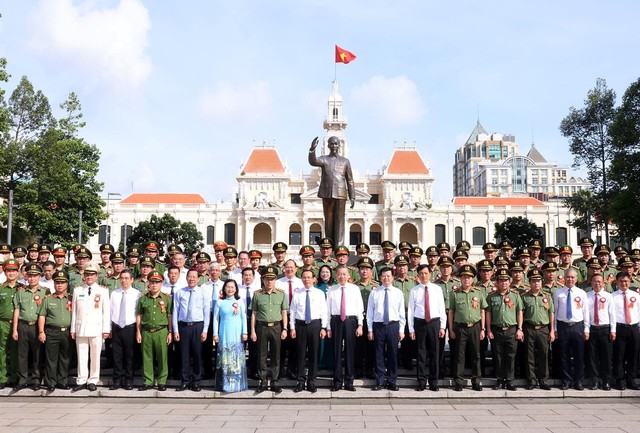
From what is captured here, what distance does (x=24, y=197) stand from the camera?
28.2 meters

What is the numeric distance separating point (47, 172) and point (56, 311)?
22.3 metres

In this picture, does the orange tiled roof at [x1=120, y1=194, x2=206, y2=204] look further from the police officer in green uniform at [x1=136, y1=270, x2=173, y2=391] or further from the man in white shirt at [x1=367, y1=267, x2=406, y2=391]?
the man in white shirt at [x1=367, y1=267, x2=406, y2=391]

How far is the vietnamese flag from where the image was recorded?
43.8 m

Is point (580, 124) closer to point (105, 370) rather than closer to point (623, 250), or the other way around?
point (623, 250)

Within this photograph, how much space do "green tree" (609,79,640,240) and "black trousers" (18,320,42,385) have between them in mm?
23681

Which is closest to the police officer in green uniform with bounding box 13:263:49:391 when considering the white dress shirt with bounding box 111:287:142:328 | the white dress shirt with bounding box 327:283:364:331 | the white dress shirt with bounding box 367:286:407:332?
the white dress shirt with bounding box 111:287:142:328

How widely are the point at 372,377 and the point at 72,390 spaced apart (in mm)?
4344

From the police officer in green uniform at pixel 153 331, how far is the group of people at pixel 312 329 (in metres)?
0.02

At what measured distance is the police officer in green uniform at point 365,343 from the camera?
29.6 ft

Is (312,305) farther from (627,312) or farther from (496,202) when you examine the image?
(496,202)

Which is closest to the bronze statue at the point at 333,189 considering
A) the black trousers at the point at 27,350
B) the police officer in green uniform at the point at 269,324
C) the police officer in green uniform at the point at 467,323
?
the police officer in green uniform at the point at 269,324

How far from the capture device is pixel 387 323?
28.0 ft

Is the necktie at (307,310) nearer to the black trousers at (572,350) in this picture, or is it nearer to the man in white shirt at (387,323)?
the man in white shirt at (387,323)

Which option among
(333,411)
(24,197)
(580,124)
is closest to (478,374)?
(333,411)
